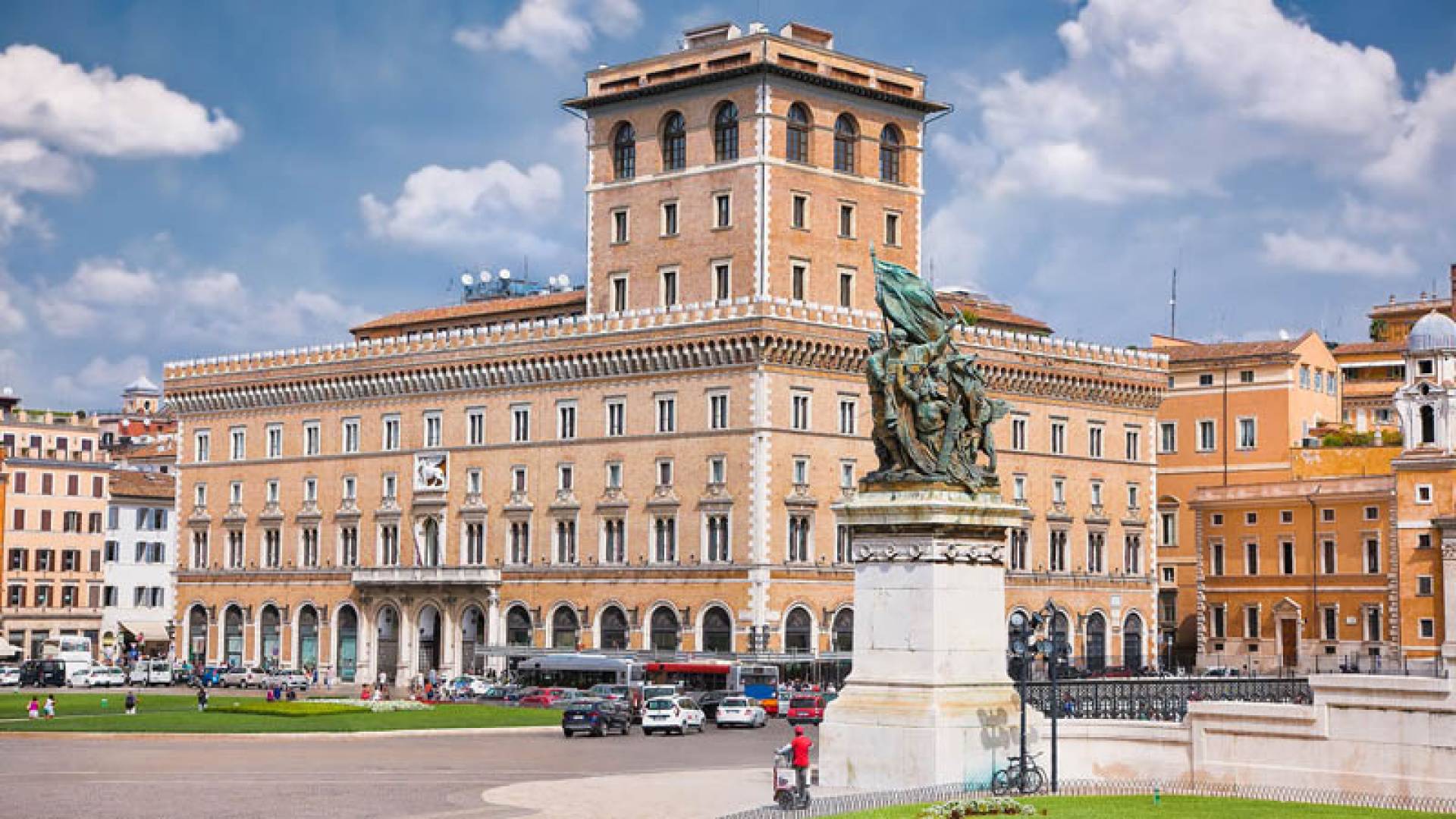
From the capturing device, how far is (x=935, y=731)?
3488cm

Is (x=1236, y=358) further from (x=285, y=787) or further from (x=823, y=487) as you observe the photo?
(x=285, y=787)

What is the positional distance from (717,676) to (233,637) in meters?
37.9

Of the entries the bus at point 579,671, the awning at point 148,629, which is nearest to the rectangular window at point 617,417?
the bus at point 579,671

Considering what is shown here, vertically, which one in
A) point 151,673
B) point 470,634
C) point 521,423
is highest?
point 521,423

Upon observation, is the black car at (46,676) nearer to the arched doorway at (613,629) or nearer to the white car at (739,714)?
the arched doorway at (613,629)

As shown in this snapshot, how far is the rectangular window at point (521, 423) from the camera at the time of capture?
9994 centimetres

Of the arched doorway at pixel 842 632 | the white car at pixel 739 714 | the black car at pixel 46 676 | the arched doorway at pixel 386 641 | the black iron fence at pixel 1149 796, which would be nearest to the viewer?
the black iron fence at pixel 1149 796

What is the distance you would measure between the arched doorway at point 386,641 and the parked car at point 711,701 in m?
27.1

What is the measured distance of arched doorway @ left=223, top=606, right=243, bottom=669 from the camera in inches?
4409

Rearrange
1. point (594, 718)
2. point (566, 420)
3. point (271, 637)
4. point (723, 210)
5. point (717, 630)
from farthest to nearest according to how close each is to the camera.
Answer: point (271, 637) → point (566, 420) → point (723, 210) → point (717, 630) → point (594, 718)

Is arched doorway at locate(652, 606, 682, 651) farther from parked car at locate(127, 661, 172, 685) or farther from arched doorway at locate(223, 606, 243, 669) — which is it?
arched doorway at locate(223, 606, 243, 669)

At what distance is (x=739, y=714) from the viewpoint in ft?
238

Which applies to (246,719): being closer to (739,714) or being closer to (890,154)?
(739,714)

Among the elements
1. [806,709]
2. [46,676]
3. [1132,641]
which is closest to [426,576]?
[46,676]
